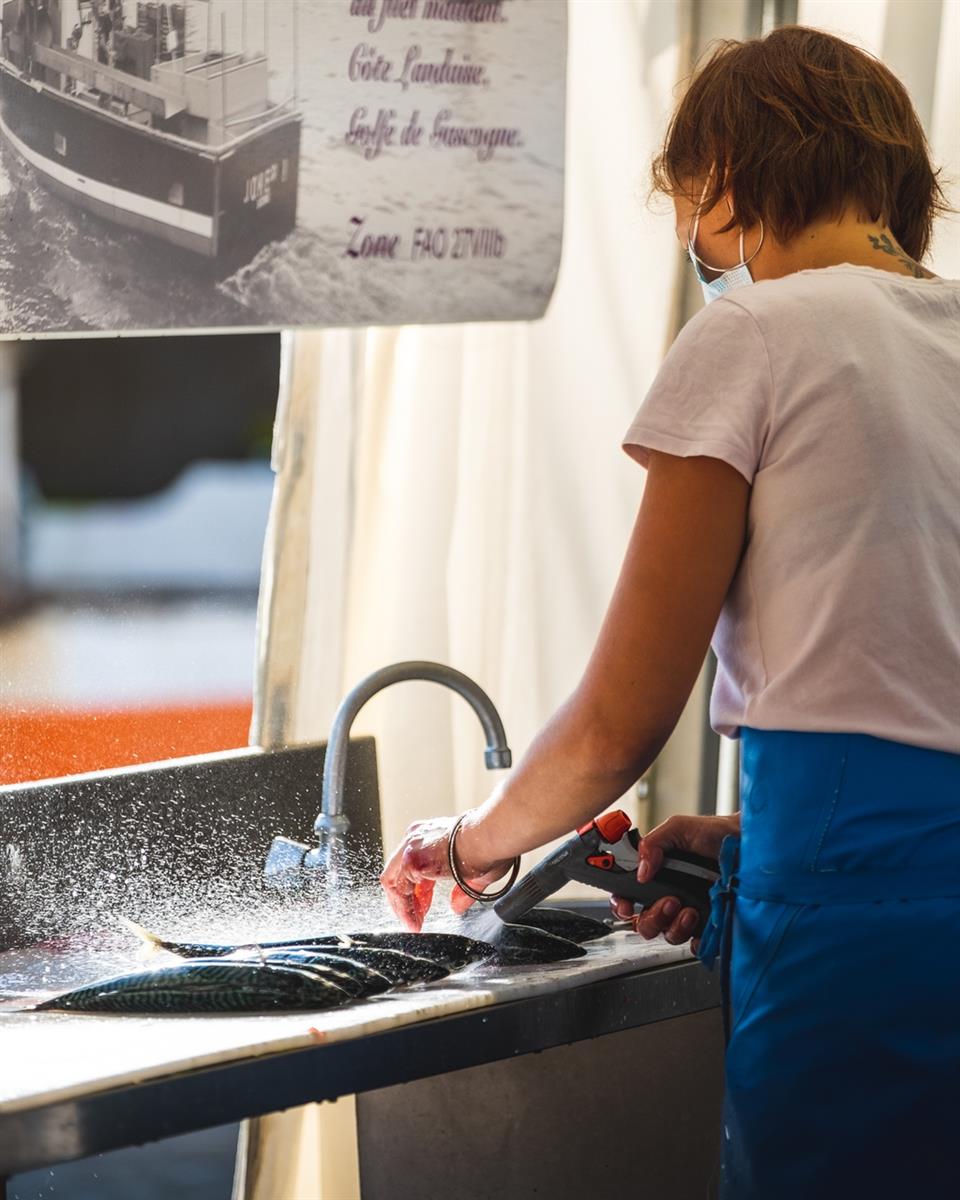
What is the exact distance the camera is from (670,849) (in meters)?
1.35

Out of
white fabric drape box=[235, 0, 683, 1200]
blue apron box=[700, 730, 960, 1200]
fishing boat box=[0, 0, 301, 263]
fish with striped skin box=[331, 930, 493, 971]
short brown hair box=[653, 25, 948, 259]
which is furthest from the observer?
white fabric drape box=[235, 0, 683, 1200]

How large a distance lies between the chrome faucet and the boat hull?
22.3 inches

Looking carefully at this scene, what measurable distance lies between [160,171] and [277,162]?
0.52 ft

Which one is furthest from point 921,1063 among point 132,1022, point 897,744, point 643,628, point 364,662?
point 364,662

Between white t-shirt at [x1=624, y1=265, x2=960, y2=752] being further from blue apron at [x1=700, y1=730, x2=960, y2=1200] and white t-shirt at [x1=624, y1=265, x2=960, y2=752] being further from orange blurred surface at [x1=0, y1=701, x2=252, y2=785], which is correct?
orange blurred surface at [x1=0, y1=701, x2=252, y2=785]

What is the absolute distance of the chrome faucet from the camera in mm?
1649

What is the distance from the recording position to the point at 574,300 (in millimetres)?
2094

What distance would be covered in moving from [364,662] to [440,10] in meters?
0.89

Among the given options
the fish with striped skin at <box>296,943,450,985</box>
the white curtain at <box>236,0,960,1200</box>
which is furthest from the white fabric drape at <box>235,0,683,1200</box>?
the fish with striped skin at <box>296,943,450,985</box>

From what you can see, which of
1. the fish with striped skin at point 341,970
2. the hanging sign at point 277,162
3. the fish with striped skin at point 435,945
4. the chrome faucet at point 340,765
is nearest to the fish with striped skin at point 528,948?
the fish with striped skin at point 435,945

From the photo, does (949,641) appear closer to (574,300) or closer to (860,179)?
(860,179)

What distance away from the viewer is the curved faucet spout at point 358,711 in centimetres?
165

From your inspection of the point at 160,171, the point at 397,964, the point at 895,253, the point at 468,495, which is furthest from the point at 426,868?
the point at 160,171

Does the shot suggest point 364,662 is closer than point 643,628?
No
